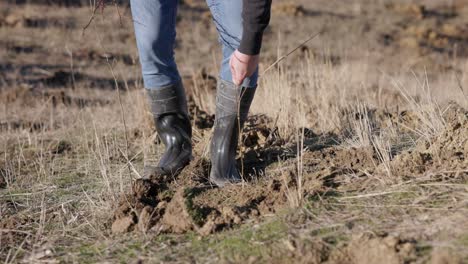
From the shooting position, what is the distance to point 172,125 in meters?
3.76

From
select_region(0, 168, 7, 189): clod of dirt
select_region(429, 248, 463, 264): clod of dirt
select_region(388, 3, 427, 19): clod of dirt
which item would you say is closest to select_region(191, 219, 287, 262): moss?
select_region(429, 248, 463, 264): clod of dirt

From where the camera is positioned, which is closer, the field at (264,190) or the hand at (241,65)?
the field at (264,190)

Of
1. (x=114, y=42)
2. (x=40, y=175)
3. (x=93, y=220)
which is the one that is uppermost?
(x=93, y=220)

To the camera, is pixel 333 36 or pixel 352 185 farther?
pixel 333 36

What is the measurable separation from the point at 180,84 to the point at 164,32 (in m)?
0.37

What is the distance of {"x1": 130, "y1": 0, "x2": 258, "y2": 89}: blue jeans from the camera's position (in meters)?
3.30

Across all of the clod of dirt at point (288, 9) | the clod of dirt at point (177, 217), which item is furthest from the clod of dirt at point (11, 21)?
Result: the clod of dirt at point (177, 217)

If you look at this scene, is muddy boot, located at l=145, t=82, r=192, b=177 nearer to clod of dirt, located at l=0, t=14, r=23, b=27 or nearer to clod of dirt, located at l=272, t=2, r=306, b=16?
clod of dirt, located at l=0, t=14, r=23, b=27

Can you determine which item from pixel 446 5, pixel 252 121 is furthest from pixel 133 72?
pixel 446 5

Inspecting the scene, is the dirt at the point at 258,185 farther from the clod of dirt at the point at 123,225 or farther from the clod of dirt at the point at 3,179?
the clod of dirt at the point at 3,179

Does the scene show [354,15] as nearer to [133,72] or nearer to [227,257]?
[133,72]

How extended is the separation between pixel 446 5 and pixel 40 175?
13.8 m

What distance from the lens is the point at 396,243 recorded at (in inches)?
96.8

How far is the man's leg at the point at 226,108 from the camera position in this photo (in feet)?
11.1
